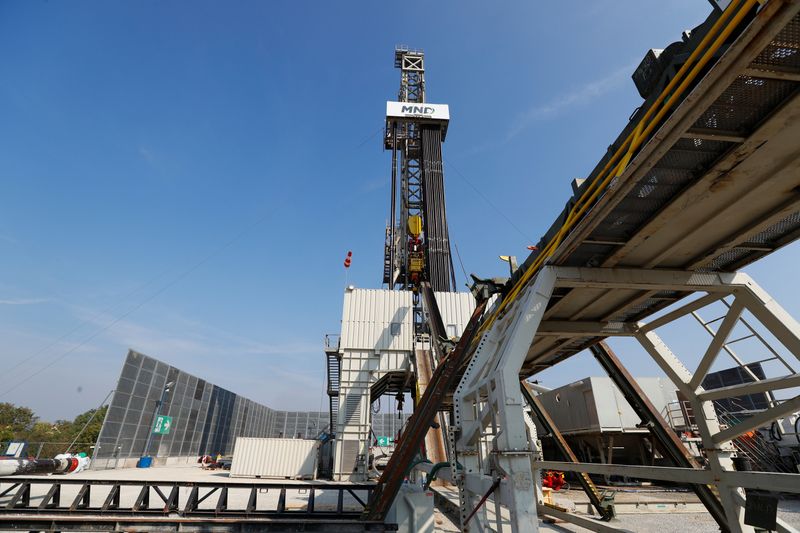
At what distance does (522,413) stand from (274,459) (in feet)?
76.0

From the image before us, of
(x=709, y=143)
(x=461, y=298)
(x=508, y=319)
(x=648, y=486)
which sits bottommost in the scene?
(x=648, y=486)

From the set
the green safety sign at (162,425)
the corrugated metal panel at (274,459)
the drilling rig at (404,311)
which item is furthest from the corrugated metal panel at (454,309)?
the green safety sign at (162,425)

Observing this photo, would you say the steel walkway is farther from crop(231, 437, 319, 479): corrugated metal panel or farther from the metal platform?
crop(231, 437, 319, 479): corrugated metal panel

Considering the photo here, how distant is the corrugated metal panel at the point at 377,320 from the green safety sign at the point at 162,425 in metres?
15.3

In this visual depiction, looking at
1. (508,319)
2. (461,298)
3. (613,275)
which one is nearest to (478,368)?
(508,319)

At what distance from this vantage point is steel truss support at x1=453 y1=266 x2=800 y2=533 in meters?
4.84

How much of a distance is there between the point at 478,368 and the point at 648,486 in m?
16.9

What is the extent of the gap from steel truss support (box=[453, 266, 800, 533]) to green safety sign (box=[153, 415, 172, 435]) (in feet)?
93.4

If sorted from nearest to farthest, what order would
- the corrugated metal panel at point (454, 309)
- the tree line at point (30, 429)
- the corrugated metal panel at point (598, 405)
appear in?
the corrugated metal panel at point (598, 405) → the corrugated metal panel at point (454, 309) → the tree line at point (30, 429)

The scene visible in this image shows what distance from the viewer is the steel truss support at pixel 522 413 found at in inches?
190

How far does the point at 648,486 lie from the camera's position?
57.2ft

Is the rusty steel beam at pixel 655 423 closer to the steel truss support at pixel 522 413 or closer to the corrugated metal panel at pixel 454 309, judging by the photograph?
the steel truss support at pixel 522 413

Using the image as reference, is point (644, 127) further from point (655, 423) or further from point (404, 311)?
point (404, 311)

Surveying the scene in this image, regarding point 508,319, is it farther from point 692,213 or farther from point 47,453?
point 47,453
